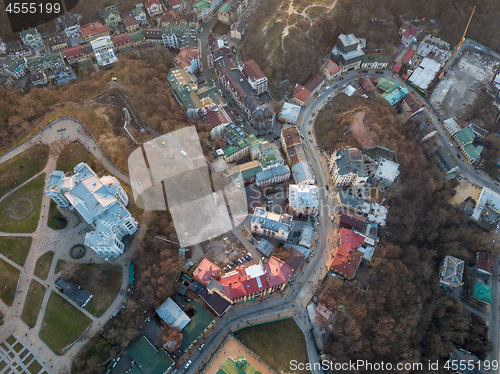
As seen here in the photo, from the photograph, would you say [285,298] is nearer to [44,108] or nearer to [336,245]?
[336,245]

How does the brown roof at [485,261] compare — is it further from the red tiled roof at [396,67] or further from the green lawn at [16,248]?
the green lawn at [16,248]

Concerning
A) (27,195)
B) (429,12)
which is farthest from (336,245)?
(429,12)

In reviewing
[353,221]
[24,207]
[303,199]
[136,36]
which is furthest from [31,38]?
[353,221]

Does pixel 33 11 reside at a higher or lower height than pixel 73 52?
higher

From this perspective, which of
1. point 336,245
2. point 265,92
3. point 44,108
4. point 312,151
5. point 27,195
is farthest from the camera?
point 265,92

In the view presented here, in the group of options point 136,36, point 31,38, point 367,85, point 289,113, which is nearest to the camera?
point 289,113

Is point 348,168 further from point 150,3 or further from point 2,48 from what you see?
point 2,48

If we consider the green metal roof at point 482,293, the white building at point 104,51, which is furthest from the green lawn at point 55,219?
the green metal roof at point 482,293

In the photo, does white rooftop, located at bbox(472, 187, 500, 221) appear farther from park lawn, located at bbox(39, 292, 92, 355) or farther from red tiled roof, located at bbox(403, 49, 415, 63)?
park lawn, located at bbox(39, 292, 92, 355)

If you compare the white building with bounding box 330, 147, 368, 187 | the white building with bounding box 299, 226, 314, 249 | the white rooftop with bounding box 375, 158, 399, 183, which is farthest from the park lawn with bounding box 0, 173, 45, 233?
the white rooftop with bounding box 375, 158, 399, 183
